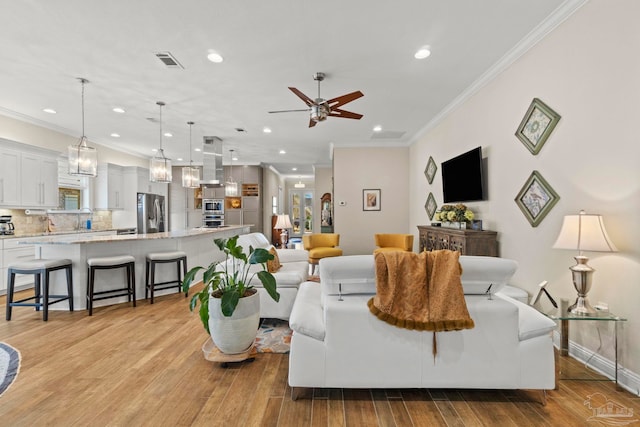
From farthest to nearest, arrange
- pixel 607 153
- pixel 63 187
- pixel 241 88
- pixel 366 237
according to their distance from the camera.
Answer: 1. pixel 366 237
2. pixel 63 187
3. pixel 241 88
4. pixel 607 153

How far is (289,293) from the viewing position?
10.4ft

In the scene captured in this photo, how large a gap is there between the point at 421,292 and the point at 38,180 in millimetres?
6482

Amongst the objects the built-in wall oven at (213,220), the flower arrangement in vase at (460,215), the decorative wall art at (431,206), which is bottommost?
the built-in wall oven at (213,220)

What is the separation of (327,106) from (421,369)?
8.97 ft

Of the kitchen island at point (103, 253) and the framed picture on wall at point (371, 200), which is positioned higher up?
the framed picture on wall at point (371, 200)

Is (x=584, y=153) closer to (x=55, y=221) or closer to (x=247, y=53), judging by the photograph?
(x=247, y=53)

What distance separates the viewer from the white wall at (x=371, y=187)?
6.99 meters

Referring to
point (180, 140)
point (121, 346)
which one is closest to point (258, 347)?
point (121, 346)

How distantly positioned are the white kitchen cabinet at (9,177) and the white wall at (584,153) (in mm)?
7047

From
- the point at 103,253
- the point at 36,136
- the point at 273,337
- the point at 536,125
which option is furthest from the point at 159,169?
the point at 536,125

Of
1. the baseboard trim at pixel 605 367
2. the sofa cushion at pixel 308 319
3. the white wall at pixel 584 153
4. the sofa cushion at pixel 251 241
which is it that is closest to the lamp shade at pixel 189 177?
the sofa cushion at pixel 251 241

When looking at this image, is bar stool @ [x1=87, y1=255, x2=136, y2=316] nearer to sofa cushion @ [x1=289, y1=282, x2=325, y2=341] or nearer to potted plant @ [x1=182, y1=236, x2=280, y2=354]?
potted plant @ [x1=182, y1=236, x2=280, y2=354]

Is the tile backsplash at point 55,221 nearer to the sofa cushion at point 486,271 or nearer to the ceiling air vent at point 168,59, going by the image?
the ceiling air vent at point 168,59

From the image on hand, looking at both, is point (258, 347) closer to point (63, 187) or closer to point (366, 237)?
point (366, 237)
